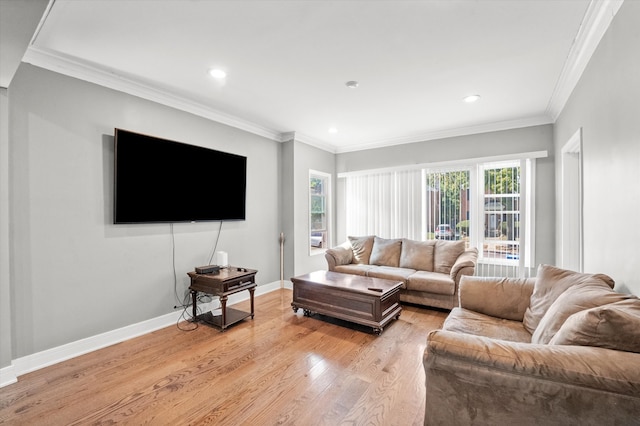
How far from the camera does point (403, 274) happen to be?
158 inches

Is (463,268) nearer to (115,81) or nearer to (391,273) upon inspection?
(391,273)

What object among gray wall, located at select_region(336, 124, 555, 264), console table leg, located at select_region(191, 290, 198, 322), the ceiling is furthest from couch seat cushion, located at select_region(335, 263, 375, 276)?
the ceiling

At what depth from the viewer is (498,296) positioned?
7.74 feet

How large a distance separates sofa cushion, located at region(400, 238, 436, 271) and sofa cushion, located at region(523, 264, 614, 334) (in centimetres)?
210

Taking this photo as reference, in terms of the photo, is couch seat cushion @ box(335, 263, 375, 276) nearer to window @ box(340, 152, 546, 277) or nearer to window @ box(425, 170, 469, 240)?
window @ box(340, 152, 546, 277)

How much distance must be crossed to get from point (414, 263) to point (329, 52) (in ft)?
10.4

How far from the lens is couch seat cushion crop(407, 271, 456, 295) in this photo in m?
3.63

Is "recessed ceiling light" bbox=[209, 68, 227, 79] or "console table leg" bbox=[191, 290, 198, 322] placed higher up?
"recessed ceiling light" bbox=[209, 68, 227, 79]

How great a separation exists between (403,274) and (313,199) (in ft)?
7.46

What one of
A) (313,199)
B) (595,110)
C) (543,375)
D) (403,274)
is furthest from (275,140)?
(543,375)

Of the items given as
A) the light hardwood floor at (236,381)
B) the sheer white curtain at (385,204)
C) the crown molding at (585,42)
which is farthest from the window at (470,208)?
the light hardwood floor at (236,381)

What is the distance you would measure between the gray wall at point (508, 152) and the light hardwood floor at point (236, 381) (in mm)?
2359

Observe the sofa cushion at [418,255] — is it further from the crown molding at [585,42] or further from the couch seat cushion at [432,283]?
the crown molding at [585,42]

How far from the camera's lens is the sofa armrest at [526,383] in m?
1.03
